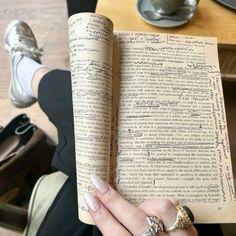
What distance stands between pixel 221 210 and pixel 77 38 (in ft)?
1.03

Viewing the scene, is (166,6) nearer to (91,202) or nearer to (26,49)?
(91,202)

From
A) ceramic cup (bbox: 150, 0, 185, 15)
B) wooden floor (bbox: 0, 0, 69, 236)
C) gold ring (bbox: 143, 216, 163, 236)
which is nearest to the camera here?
gold ring (bbox: 143, 216, 163, 236)

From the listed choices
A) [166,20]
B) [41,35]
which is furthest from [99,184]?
[41,35]

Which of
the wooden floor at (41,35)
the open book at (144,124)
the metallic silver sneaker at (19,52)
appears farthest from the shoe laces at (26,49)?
the open book at (144,124)

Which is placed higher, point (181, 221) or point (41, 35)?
point (181, 221)

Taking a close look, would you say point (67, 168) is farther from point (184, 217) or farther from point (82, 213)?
point (184, 217)

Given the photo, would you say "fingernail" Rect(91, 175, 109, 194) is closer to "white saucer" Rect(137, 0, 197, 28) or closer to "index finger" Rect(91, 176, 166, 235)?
"index finger" Rect(91, 176, 166, 235)

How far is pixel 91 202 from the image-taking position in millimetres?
464

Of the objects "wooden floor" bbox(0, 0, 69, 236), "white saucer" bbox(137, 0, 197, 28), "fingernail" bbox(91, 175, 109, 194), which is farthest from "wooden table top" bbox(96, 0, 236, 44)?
"wooden floor" bbox(0, 0, 69, 236)

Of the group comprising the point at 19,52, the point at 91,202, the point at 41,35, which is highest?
the point at 91,202

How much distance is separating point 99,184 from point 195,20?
40 cm

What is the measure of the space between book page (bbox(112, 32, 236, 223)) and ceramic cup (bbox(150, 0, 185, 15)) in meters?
0.13

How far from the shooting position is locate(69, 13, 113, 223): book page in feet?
1.60

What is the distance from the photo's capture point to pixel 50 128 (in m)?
1.13
